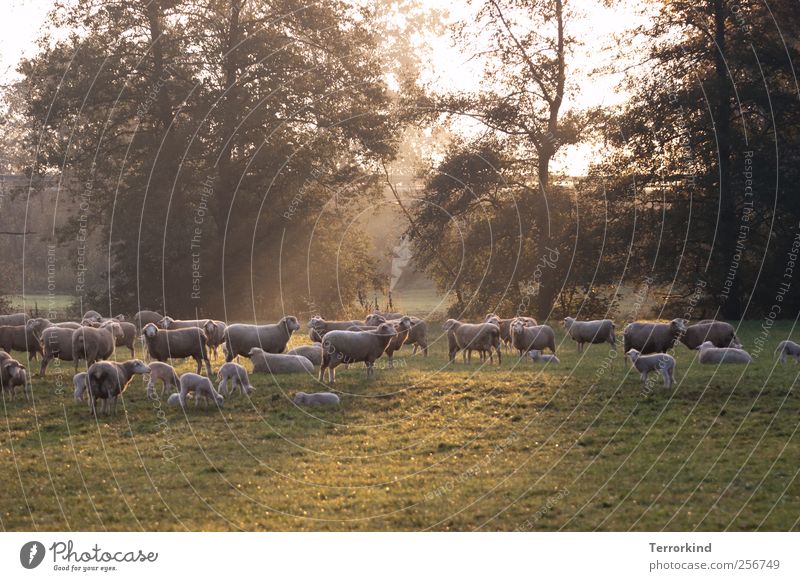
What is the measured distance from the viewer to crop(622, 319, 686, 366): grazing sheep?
29.0 meters

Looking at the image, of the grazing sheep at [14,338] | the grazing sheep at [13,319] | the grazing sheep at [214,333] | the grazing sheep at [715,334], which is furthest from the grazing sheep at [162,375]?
the grazing sheep at [715,334]

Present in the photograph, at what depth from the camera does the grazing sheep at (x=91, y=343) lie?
90.7 feet

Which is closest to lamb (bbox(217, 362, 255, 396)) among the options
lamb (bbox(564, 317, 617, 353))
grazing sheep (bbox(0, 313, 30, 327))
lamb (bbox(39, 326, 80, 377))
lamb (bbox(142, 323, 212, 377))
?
lamb (bbox(142, 323, 212, 377))

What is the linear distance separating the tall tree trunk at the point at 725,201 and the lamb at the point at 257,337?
2467 cm

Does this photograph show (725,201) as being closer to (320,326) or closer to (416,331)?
(416,331)

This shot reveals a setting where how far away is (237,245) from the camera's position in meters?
54.9

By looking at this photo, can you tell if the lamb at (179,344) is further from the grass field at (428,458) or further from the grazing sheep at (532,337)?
the grazing sheep at (532,337)

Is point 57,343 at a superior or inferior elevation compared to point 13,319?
inferior

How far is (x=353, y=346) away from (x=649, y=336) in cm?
874

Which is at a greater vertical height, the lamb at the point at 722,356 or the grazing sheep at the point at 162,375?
the grazing sheep at the point at 162,375

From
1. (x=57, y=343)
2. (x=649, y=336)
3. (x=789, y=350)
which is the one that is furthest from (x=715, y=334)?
(x=57, y=343)

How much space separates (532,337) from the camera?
31.8 meters

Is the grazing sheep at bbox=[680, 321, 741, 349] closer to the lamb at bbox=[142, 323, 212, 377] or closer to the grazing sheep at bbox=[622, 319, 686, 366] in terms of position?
the grazing sheep at bbox=[622, 319, 686, 366]

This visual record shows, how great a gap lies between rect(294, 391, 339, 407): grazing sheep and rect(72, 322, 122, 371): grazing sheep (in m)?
7.56
